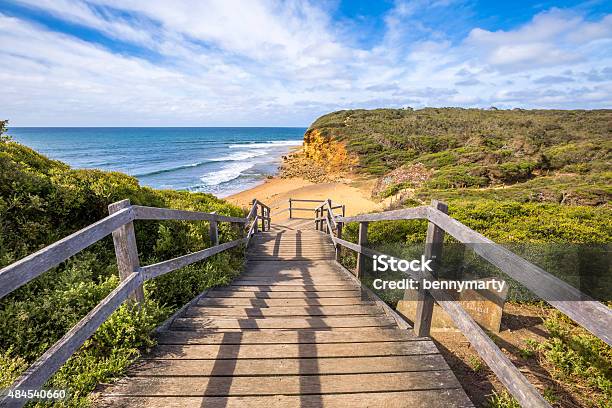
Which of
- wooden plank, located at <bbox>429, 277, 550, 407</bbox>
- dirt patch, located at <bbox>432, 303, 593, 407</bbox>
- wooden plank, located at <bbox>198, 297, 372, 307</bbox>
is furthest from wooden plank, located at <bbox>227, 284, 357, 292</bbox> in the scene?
wooden plank, located at <bbox>429, 277, 550, 407</bbox>

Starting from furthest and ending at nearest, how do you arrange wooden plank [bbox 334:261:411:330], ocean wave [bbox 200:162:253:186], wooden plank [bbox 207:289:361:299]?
ocean wave [bbox 200:162:253:186] < wooden plank [bbox 207:289:361:299] < wooden plank [bbox 334:261:411:330]

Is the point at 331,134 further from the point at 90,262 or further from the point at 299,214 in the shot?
the point at 90,262

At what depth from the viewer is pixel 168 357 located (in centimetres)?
246

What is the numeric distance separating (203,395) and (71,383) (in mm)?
917

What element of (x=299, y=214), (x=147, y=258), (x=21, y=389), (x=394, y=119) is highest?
(x=394, y=119)

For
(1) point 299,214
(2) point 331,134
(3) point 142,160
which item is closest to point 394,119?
(2) point 331,134

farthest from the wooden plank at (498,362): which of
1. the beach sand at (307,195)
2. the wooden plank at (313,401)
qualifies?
the beach sand at (307,195)

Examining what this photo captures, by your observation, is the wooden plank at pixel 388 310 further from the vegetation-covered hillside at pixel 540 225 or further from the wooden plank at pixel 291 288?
the vegetation-covered hillside at pixel 540 225

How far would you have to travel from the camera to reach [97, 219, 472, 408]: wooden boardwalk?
207 cm

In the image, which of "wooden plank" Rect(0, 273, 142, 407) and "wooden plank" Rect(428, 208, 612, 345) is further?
"wooden plank" Rect(0, 273, 142, 407)

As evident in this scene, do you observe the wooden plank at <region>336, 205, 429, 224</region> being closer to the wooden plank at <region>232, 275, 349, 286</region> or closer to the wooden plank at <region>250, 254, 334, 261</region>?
the wooden plank at <region>232, 275, 349, 286</region>

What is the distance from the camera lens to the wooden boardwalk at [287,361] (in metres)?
2.07

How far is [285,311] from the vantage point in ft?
11.2

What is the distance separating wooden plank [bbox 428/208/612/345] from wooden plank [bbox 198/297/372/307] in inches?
78.8
